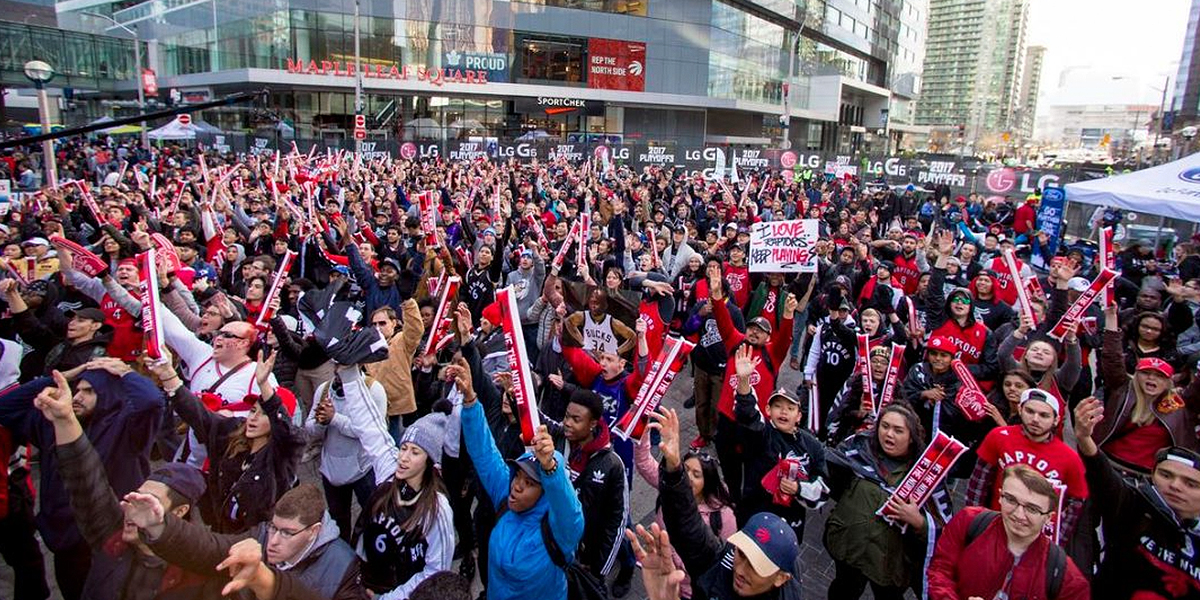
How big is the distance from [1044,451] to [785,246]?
167 inches

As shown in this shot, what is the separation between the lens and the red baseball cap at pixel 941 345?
17.8 feet

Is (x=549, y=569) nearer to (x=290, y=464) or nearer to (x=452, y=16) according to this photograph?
(x=290, y=464)

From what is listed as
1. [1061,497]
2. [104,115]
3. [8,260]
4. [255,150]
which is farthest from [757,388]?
[104,115]

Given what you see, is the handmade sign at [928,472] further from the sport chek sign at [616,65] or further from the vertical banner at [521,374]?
the sport chek sign at [616,65]

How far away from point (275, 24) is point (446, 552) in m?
43.2

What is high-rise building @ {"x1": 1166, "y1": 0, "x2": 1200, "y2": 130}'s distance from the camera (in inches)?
2477

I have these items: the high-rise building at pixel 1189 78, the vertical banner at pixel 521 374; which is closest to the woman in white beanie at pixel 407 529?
→ the vertical banner at pixel 521 374

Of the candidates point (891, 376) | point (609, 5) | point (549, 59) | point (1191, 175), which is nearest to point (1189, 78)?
point (609, 5)

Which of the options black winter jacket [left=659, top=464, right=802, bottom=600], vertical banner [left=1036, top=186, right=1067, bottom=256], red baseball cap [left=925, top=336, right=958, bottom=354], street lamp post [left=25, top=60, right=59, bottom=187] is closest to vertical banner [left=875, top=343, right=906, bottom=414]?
red baseball cap [left=925, top=336, right=958, bottom=354]

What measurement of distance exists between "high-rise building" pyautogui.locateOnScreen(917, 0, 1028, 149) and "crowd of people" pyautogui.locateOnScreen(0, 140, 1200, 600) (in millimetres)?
172665

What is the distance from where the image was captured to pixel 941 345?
550cm

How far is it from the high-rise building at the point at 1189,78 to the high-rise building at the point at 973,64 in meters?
86.1

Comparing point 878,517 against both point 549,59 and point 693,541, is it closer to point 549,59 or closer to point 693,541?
point 693,541

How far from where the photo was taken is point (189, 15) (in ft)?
146
